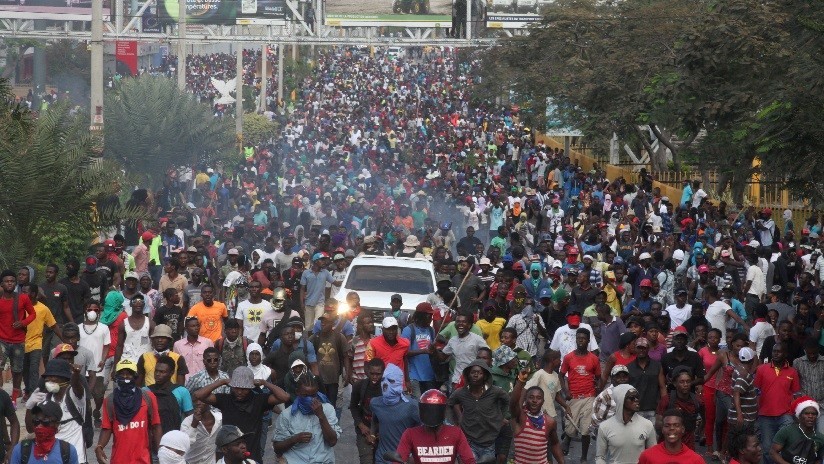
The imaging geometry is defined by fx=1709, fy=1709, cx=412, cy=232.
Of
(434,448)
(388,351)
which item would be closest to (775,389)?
(388,351)

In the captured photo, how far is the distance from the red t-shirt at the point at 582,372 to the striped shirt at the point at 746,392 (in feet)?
3.88

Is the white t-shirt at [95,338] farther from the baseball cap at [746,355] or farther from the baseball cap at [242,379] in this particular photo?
the baseball cap at [746,355]

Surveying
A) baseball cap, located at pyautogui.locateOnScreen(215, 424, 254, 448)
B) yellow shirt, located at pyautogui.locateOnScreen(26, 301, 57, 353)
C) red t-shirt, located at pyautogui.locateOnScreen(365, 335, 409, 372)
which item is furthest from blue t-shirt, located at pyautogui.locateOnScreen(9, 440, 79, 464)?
yellow shirt, located at pyautogui.locateOnScreen(26, 301, 57, 353)

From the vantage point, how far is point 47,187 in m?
20.8

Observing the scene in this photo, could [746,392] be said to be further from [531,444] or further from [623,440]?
[531,444]

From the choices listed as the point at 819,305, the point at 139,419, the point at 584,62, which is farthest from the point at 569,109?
the point at 139,419

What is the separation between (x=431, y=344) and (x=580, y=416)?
4.86 ft

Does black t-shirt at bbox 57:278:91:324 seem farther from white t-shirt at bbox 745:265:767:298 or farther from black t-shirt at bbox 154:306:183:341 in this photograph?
white t-shirt at bbox 745:265:767:298

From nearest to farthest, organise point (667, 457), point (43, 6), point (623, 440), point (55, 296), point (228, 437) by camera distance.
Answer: point (228, 437)
point (667, 457)
point (623, 440)
point (55, 296)
point (43, 6)

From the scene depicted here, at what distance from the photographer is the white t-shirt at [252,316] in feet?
53.1

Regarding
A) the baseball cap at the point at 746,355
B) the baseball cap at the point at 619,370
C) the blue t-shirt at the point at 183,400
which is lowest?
the baseball cap at the point at 746,355

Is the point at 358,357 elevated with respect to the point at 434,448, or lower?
lower

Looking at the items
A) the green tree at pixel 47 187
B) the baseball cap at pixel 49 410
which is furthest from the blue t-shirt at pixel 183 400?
the green tree at pixel 47 187

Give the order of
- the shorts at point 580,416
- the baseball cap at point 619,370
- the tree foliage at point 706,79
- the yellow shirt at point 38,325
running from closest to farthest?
1. the baseball cap at point 619,370
2. the shorts at point 580,416
3. the yellow shirt at point 38,325
4. the tree foliage at point 706,79
